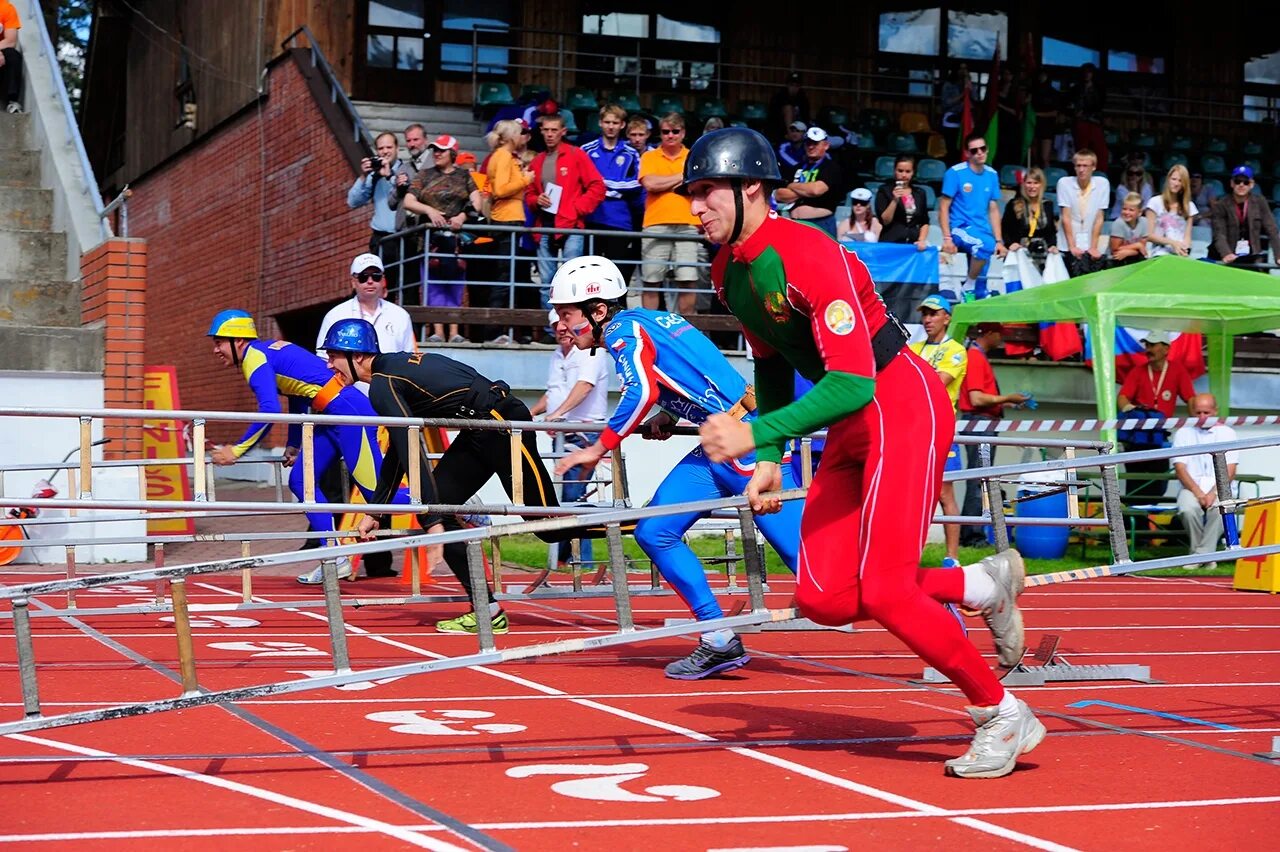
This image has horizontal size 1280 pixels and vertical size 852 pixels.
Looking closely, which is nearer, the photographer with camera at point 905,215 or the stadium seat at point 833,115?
the photographer with camera at point 905,215

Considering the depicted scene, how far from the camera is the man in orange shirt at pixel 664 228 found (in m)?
17.0

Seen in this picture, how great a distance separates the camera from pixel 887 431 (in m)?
5.96

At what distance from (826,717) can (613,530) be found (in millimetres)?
1469

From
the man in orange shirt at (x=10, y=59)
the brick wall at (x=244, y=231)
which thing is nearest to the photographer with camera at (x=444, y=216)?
the brick wall at (x=244, y=231)

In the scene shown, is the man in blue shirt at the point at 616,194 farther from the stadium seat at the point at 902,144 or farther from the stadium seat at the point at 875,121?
the stadium seat at the point at 875,121

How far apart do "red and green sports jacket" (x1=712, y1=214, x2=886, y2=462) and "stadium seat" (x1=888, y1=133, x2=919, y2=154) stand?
1827 cm

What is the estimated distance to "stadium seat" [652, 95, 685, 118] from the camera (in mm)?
23756

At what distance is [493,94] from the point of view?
77.3 feet

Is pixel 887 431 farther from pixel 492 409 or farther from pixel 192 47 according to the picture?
pixel 192 47

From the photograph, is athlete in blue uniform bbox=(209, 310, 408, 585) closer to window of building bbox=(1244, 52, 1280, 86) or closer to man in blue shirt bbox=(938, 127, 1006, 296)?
man in blue shirt bbox=(938, 127, 1006, 296)

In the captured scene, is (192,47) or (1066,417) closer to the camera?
(1066,417)

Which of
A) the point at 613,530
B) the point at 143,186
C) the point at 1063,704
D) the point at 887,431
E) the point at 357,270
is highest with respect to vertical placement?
the point at 143,186

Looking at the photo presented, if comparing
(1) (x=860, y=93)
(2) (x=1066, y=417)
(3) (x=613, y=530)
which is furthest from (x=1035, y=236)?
(3) (x=613, y=530)

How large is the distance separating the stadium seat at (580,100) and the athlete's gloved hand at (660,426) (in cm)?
1491
